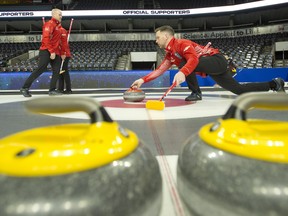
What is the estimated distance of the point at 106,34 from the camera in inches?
724

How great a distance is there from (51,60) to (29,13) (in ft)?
47.5

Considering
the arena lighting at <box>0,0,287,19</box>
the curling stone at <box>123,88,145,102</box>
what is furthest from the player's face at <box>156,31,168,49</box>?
the arena lighting at <box>0,0,287,19</box>

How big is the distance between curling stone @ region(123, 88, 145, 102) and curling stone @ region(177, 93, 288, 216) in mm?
2282

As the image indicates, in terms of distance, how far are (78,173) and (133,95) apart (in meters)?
2.46

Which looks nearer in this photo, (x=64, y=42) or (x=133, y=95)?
(x=133, y=95)

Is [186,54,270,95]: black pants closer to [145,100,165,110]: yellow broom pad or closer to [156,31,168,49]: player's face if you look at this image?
[156,31,168,49]: player's face

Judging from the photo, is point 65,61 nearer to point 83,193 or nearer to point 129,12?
point 83,193

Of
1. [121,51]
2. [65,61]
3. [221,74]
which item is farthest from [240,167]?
[121,51]

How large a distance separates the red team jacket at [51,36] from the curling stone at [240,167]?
3931 millimetres

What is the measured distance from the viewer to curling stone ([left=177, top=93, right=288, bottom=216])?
39 cm

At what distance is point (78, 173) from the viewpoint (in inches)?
14.7

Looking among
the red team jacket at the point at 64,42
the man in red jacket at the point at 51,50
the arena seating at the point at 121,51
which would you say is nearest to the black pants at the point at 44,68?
the man in red jacket at the point at 51,50

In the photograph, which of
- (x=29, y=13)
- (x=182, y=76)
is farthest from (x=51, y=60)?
(x=29, y=13)

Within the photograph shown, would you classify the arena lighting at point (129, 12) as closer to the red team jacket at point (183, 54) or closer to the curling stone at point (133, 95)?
the red team jacket at point (183, 54)
